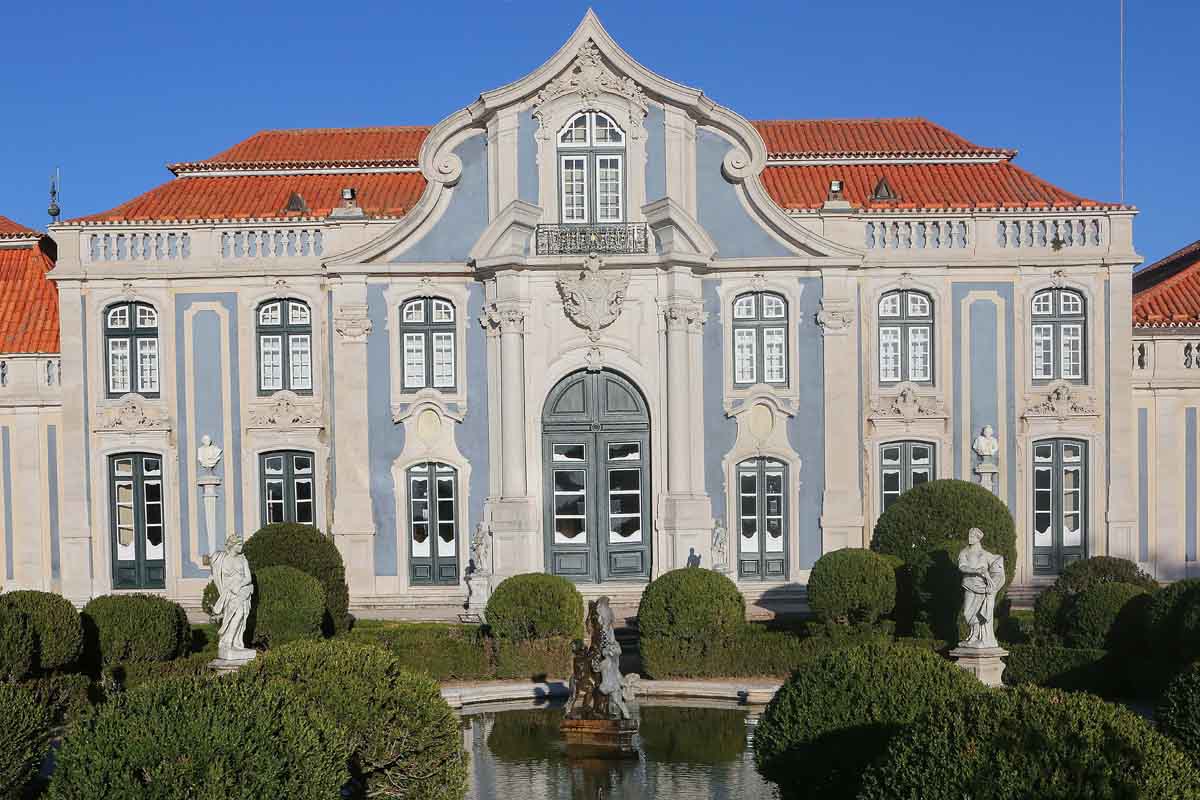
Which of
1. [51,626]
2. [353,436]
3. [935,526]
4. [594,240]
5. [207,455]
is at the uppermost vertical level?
[594,240]

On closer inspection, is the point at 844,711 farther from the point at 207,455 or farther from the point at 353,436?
the point at 207,455

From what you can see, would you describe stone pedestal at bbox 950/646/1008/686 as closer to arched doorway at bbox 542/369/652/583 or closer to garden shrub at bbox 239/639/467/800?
garden shrub at bbox 239/639/467/800

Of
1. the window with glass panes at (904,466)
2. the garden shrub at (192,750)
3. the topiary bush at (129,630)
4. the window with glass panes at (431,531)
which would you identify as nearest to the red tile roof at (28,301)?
the window with glass panes at (431,531)

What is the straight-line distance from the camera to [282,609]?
70.2 feet

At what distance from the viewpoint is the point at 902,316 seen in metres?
30.3

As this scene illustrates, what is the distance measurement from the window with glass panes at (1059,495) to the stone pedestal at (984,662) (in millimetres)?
12195

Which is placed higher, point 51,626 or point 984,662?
point 51,626

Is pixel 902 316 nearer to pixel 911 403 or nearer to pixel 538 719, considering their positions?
pixel 911 403

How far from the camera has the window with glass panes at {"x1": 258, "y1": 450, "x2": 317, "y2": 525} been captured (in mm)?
30328

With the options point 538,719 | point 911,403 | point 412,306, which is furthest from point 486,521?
point 538,719

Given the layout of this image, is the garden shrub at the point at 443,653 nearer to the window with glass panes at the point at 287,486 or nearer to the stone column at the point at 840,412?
the window with glass panes at the point at 287,486

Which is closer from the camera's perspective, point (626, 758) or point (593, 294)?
point (626, 758)

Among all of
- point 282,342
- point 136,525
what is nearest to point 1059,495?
point 282,342

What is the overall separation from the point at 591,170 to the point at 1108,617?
14312 millimetres
